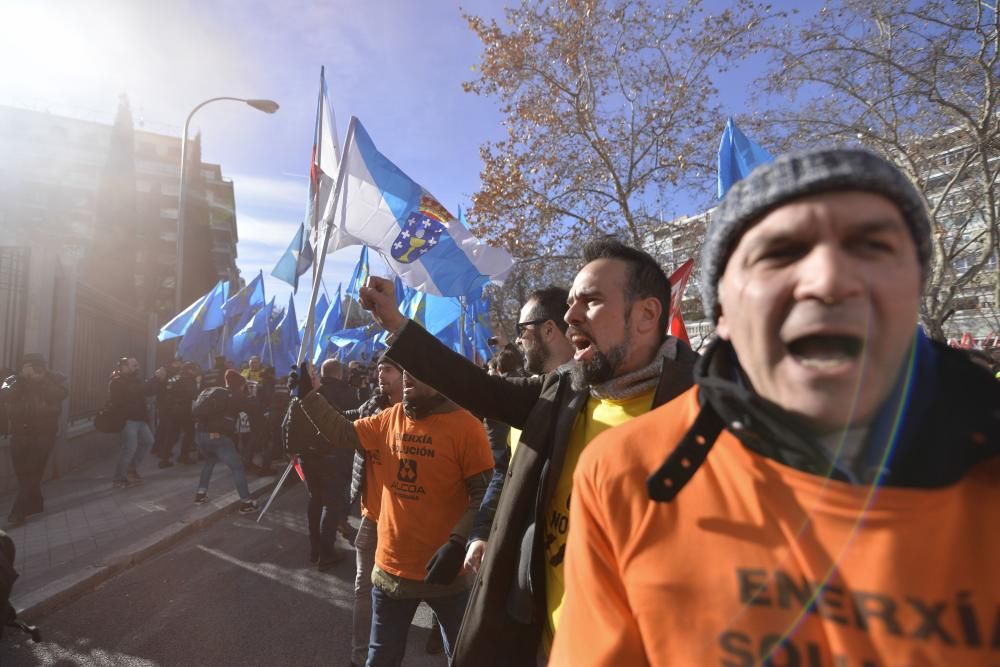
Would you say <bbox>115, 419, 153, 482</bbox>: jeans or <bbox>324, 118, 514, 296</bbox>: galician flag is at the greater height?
<bbox>324, 118, 514, 296</bbox>: galician flag

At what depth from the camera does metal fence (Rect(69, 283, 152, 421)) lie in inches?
432

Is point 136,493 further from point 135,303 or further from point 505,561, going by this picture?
point 135,303

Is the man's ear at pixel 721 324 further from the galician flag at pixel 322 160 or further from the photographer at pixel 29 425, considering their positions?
the photographer at pixel 29 425

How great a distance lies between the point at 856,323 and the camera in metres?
0.81

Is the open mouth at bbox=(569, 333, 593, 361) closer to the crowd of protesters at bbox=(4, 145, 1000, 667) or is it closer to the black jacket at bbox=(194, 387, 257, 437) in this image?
the crowd of protesters at bbox=(4, 145, 1000, 667)

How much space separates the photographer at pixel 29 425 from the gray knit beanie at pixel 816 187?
861cm

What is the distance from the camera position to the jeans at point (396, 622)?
116 inches

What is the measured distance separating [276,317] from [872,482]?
19.6 m

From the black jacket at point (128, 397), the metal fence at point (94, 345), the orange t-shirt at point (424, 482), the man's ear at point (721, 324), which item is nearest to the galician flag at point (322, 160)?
the orange t-shirt at point (424, 482)

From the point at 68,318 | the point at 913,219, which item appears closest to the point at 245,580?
the point at 913,219

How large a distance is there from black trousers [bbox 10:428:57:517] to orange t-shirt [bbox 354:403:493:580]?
6.17 metres

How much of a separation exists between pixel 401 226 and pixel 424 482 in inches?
109

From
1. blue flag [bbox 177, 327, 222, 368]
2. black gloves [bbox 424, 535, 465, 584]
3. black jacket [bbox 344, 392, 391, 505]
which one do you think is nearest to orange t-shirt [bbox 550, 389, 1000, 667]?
black gloves [bbox 424, 535, 465, 584]

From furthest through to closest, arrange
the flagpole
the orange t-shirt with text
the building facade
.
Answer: the building facade → the orange t-shirt with text → the flagpole
